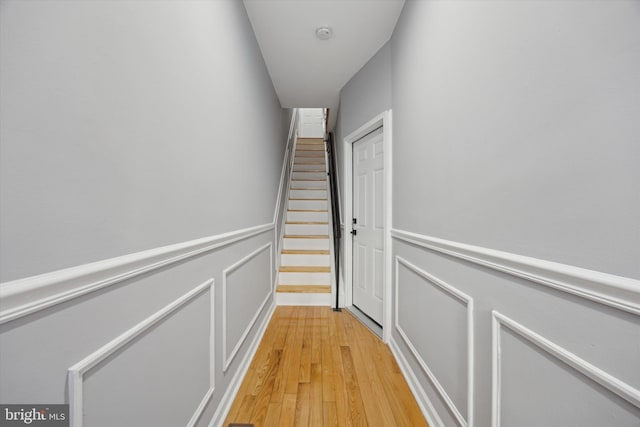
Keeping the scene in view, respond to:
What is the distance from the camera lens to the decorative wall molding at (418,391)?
4.59 feet

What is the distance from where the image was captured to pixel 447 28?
4.34 ft

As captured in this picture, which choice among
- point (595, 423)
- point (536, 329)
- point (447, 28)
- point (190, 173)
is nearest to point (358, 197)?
point (447, 28)

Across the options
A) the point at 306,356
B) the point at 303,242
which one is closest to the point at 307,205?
the point at 303,242

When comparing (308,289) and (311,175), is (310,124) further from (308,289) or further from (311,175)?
(308,289)

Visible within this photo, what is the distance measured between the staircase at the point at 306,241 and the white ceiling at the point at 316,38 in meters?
1.77

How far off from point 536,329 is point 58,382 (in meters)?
1.16

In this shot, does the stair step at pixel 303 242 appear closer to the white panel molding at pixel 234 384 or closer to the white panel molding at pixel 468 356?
the white panel molding at pixel 234 384

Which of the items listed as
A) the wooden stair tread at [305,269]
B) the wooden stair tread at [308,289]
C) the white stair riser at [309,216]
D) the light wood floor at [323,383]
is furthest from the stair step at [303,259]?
the light wood floor at [323,383]

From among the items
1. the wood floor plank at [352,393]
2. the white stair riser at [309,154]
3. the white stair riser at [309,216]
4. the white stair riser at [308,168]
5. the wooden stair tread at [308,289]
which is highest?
the white stair riser at [309,154]

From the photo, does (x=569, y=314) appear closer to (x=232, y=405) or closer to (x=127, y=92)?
(x=127, y=92)

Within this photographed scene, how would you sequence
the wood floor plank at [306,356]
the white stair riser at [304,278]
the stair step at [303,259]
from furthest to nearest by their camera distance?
Result: the stair step at [303,259] → the white stair riser at [304,278] → the wood floor plank at [306,356]

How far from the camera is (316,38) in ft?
7.62

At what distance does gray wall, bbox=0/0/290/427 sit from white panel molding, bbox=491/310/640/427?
1.11 m

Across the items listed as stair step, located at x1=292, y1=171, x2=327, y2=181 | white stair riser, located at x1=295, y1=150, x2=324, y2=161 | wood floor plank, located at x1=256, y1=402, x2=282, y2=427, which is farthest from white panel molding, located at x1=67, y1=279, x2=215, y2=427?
white stair riser, located at x1=295, y1=150, x2=324, y2=161
